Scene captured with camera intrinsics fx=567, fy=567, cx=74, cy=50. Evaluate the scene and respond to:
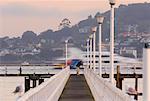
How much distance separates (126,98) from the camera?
1052 cm

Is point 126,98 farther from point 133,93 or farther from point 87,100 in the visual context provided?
point 133,93

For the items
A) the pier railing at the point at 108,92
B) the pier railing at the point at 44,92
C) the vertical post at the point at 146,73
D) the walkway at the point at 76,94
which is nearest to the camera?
the vertical post at the point at 146,73

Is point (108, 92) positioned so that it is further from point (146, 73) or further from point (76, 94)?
point (76, 94)

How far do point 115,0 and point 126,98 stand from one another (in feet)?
45.6

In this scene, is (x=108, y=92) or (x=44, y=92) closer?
(x=108, y=92)

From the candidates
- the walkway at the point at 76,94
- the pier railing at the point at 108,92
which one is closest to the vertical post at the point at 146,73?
the pier railing at the point at 108,92

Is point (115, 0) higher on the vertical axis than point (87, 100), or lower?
higher

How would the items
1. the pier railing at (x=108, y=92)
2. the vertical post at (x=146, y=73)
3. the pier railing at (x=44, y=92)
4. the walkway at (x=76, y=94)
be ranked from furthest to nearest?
the walkway at (x=76, y=94) < the pier railing at (x=108, y=92) < the pier railing at (x=44, y=92) < the vertical post at (x=146, y=73)

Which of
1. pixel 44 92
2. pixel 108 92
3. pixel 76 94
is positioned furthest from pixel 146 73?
pixel 76 94

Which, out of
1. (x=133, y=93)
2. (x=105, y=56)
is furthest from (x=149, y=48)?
(x=105, y=56)

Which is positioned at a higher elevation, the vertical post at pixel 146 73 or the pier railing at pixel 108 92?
the vertical post at pixel 146 73

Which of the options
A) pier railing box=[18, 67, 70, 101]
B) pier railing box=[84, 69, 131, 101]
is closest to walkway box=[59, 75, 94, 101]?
pier railing box=[18, 67, 70, 101]

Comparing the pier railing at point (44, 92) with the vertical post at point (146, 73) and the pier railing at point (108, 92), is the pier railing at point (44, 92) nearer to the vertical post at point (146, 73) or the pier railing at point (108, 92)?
the pier railing at point (108, 92)

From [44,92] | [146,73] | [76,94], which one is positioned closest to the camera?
[146,73]
